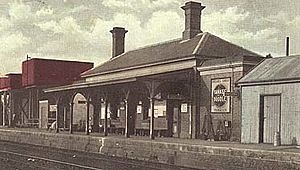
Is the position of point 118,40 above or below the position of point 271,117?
above

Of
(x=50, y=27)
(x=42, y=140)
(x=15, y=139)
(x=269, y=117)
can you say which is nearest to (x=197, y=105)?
(x=269, y=117)

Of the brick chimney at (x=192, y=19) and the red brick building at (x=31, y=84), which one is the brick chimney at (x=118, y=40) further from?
the brick chimney at (x=192, y=19)

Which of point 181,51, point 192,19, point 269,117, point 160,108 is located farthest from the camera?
point 192,19

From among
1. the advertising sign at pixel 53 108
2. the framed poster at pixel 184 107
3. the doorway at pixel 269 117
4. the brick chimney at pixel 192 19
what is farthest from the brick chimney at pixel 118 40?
the doorway at pixel 269 117

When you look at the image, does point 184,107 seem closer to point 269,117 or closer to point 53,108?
point 269,117

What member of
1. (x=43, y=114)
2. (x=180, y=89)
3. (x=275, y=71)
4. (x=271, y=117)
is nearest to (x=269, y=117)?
(x=271, y=117)

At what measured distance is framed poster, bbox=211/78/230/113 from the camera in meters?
26.6

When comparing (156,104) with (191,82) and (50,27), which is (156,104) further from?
(50,27)

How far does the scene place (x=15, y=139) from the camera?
1537 inches

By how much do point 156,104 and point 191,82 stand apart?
3.86 m

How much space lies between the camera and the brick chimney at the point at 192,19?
3466cm

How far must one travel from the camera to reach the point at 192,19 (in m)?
34.8

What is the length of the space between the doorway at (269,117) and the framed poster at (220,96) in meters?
3.40

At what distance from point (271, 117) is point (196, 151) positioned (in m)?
4.23
